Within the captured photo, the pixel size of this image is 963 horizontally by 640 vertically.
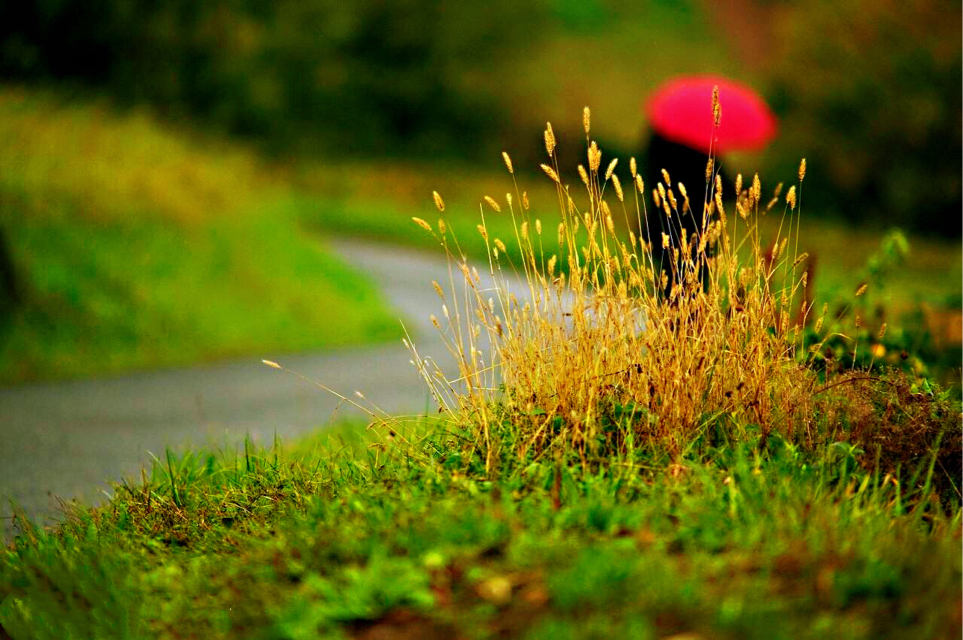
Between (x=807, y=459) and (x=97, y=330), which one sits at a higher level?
(x=807, y=459)

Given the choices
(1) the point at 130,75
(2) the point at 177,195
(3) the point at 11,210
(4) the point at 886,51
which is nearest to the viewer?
(3) the point at 11,210

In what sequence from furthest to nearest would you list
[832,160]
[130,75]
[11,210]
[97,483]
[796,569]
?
1. [832,160]
2. [130,75]
3. [11,210]
4. [97,483]
5. [796,569]

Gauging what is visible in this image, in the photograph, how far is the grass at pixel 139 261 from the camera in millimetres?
11000

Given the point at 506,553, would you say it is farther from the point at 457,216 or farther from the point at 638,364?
the point at 457,216

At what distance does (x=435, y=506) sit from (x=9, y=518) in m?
2.76

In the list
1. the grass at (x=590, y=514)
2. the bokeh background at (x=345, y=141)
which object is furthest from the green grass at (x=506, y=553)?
the bokeh background at (x=345, y=141)

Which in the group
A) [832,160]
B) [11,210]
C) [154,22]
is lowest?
[832,160]

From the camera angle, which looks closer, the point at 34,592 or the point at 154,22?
the point at 34,592

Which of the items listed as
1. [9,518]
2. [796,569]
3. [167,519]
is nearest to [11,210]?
[9,518]

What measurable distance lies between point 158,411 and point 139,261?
3967 millimetres

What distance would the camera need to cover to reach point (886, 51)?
27.4 m

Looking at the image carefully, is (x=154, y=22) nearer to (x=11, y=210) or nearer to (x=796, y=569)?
(x=11, y=210)

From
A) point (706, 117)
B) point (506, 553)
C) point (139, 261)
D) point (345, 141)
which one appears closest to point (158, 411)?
point (139, 261)

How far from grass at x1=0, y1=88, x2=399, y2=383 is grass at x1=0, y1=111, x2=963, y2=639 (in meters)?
5.63
